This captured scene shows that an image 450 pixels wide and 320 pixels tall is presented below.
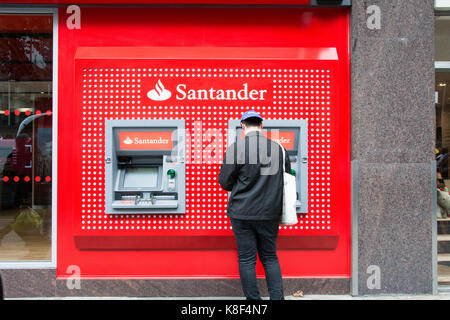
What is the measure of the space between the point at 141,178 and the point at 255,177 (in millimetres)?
1291

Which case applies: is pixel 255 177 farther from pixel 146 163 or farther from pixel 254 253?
pixel 146 163

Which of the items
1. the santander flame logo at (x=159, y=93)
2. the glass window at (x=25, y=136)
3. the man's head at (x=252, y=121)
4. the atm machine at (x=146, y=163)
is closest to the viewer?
the man's head at (x=252, y=121)

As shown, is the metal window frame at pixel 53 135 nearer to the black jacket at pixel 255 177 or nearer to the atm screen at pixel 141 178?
the atm screen at pixel 141 178

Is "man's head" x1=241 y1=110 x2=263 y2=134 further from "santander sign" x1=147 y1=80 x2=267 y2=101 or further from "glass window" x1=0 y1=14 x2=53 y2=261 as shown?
"glass window" x1=0 y1=14 x2=53 y2=261

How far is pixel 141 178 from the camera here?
12.6 ft

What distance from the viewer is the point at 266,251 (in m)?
3.24

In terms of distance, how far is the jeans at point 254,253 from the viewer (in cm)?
319

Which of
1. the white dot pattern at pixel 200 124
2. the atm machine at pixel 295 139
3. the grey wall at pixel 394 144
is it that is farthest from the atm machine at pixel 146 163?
the grey wall at pixel 394 144

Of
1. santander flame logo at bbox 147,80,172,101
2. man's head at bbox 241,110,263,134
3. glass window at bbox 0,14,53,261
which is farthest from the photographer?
glass window at bbox 0,14,53,261

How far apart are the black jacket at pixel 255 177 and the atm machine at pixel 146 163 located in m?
0.78

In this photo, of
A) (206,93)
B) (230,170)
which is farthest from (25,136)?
(230,170)

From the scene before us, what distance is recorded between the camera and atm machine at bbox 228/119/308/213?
3791 mm

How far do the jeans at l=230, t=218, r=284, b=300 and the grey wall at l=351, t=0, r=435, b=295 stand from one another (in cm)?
108

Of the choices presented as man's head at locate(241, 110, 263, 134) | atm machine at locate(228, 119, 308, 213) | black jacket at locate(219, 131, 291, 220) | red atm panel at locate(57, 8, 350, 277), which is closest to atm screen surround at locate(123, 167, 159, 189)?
red atm panel at locate(57, 8, 350, 277)
